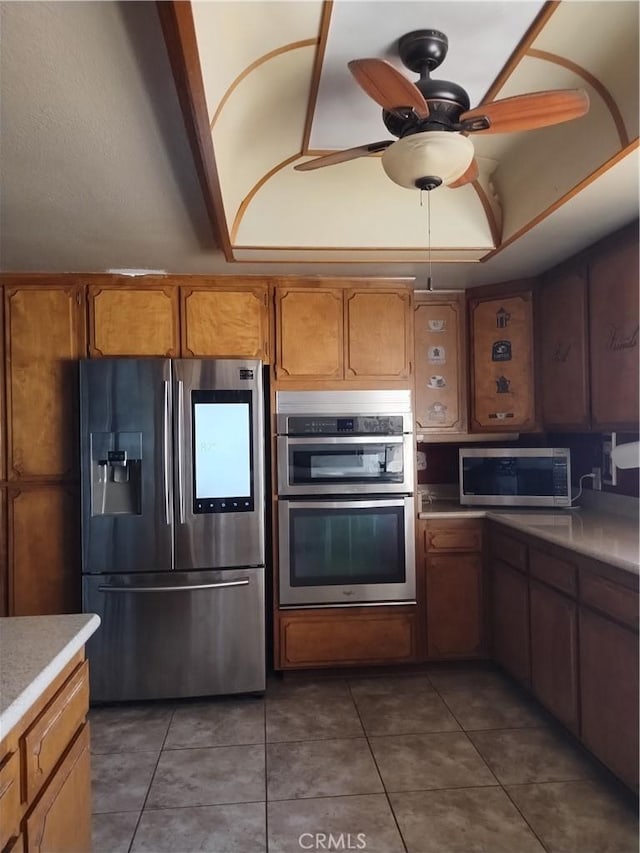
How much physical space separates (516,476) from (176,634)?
2045mm

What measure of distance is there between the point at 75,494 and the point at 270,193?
1.83m

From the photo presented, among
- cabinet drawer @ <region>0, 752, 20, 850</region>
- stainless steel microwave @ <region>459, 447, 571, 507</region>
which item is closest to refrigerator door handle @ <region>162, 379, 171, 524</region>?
stainless steel microwave @ <region>459, 447, 571, 507</region>

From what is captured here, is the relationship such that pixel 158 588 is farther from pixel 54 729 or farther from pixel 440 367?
pixel 440 367

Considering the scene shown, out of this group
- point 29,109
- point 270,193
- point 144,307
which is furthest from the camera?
point 144,307

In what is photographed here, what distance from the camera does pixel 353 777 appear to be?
2.29 metres

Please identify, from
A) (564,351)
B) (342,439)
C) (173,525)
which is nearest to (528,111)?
(564,351)

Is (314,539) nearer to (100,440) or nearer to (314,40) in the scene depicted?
(100,440)

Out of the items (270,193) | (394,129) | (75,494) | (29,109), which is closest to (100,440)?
(75,494)

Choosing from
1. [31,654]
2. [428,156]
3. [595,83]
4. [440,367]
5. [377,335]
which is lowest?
[31,654]

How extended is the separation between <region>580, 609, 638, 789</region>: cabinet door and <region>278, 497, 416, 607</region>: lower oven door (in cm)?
107

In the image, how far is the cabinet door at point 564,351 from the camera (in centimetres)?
292

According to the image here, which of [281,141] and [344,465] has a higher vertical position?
[281,141]

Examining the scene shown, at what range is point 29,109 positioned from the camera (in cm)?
159

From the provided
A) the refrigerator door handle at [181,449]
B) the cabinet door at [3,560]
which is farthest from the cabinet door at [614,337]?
the cabinet door at [3,560]
